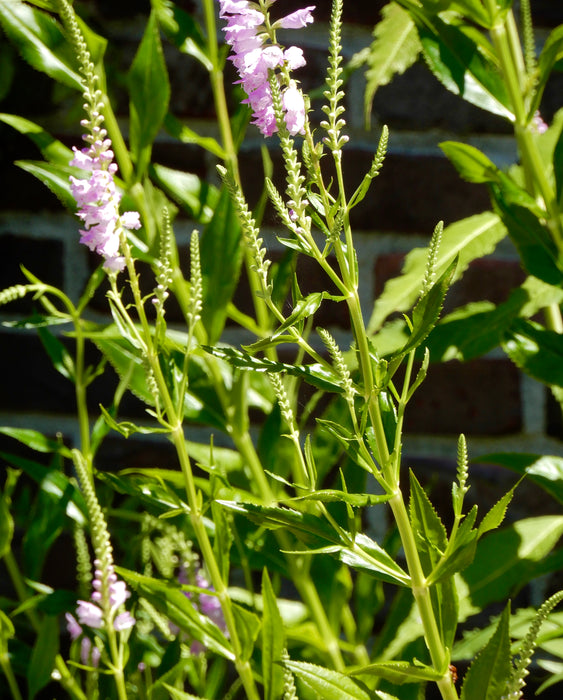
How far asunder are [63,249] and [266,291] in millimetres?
397

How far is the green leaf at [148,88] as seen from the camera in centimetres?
40

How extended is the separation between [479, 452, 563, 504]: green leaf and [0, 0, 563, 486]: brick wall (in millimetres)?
206

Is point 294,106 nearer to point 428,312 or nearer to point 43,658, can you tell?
point 428,312

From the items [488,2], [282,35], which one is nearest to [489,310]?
[488,2]

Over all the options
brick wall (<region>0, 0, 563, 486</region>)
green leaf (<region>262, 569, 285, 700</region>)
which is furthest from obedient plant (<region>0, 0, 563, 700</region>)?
brick wall (<region>0, 0, 563, 486</region>)

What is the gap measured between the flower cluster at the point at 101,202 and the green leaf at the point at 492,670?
175 millimetres

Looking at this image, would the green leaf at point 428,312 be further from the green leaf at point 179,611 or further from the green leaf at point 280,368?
the green leaf at point 179,611

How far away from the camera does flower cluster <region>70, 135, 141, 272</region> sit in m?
0.27

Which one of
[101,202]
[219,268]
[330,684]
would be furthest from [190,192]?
[330,684]

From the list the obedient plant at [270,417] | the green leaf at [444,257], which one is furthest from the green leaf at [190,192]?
the green leaf at [444,257]

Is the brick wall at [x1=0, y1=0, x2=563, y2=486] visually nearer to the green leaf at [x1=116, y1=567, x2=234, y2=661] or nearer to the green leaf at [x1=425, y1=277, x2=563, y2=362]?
the green leaf at [x1=425, y1=277, x2=563, y2=362]

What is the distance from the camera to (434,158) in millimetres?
572

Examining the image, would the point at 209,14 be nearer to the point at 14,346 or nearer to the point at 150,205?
the point at 150,205

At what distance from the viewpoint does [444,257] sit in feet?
1.32
